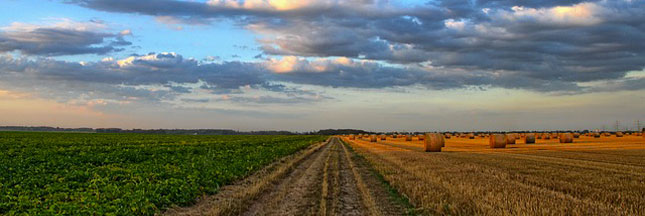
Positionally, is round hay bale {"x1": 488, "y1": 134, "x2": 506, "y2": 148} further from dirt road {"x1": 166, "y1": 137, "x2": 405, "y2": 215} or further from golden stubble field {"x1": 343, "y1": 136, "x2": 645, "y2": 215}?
dirt road {"x1": 166, "y1": 137, "x2": 405, "y2": 215}

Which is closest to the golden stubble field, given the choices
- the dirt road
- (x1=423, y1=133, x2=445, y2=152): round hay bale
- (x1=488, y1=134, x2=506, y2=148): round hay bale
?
the dirt road

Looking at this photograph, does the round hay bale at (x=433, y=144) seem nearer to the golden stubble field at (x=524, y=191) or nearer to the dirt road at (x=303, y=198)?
the golden stubble field at (x=524, y=191)

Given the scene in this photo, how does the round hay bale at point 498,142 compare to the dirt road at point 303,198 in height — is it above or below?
above

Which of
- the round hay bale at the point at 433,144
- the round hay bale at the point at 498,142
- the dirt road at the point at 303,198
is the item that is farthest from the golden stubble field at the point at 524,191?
the round hay bale at the point at 498,142

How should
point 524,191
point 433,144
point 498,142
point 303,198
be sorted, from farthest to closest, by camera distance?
point 498,142 → point 433,144 → point 303,198 → point 524,191

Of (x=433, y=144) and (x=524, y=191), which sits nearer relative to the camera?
(x=524, y=191)

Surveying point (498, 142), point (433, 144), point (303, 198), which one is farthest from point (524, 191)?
point (498, 142)

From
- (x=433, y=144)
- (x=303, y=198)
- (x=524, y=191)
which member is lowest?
(x=303, y=198)

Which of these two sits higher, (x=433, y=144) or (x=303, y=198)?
(x=433, y=144)

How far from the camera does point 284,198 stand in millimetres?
13289

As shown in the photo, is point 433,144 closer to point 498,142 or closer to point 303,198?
point 498,142

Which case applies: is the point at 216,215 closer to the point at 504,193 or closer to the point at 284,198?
the point at 284,198

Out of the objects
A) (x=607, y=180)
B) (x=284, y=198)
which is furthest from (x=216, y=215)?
(x=607, y=180)

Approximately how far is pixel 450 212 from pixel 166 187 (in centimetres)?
847
